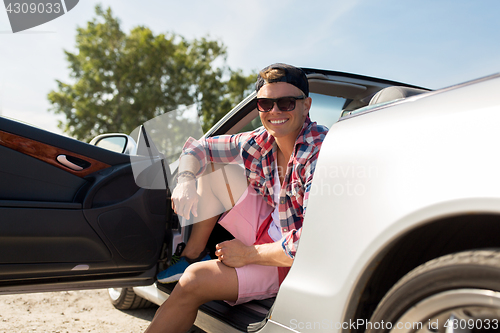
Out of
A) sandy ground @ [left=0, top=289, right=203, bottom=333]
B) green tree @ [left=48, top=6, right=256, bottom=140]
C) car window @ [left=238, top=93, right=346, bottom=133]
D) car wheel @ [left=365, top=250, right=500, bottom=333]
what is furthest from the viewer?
green tree @ [left=48, top=6, right=256, bottom=140]

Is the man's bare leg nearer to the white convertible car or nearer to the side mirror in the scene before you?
the white convertible car

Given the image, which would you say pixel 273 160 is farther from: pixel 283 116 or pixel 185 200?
pixel 185 200

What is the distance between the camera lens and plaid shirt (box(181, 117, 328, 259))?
1602 millimetres

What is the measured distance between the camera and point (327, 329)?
3.29 feet

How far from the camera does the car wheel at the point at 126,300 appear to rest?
273cm

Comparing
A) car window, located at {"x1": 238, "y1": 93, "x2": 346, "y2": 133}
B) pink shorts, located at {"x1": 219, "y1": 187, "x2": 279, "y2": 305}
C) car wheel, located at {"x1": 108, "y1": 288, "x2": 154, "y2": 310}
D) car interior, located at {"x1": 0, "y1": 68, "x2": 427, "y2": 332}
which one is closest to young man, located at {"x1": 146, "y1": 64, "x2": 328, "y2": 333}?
pink shorts, located at {"x1": 219, "y1": 187, "x2": 279, "y2": 305}

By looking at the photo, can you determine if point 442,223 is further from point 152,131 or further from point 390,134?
point 152,131

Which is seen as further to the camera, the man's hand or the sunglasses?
the man's hand

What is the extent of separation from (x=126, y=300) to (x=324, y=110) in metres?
2.05

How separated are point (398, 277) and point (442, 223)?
190mm

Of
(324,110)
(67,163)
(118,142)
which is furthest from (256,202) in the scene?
(118,142)

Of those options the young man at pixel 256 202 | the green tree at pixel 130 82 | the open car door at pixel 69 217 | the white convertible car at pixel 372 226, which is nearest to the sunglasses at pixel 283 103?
the young man at pixel 256 202

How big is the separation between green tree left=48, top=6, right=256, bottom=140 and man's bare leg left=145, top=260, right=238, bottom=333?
15.1 m

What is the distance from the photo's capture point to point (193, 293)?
158 cm
